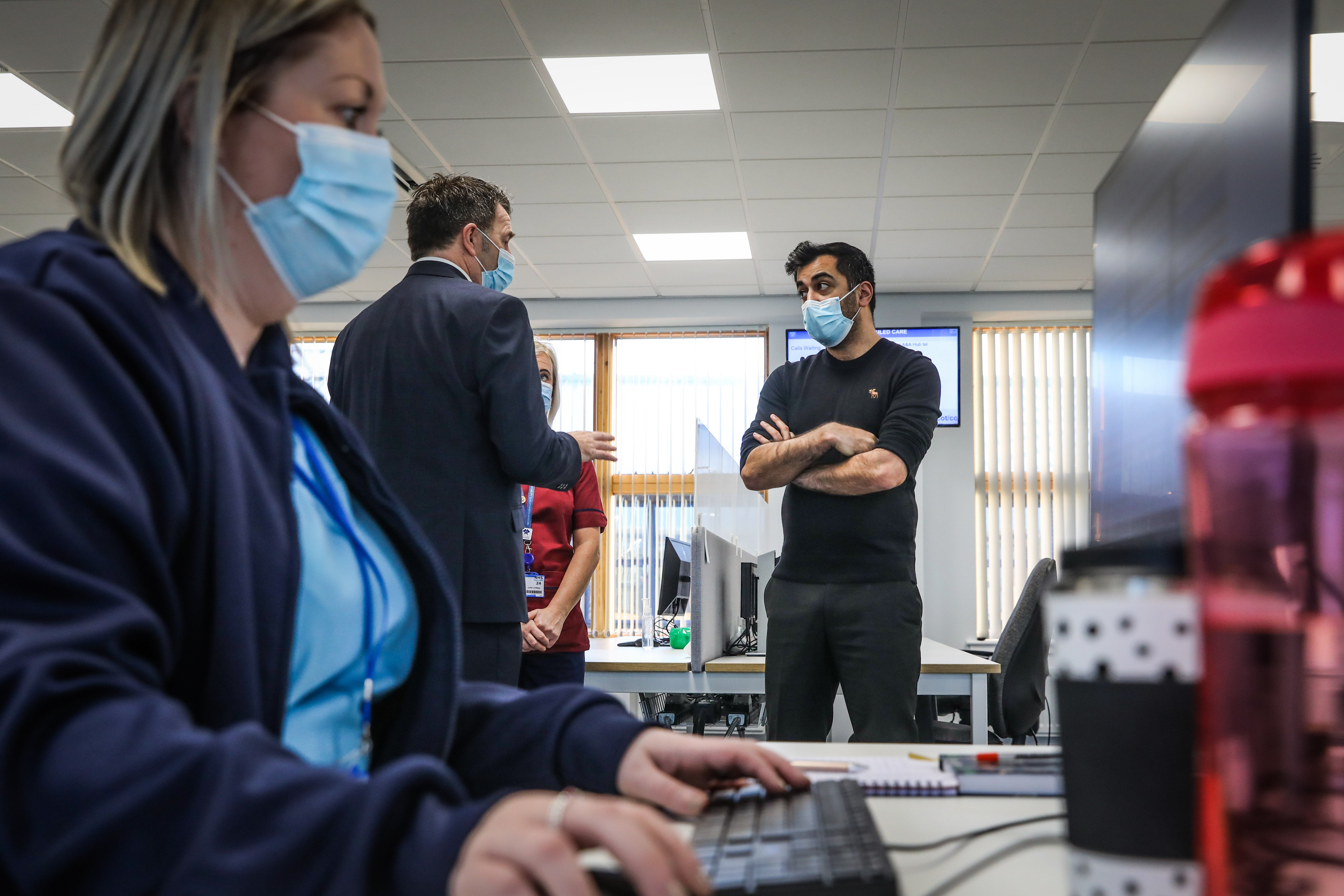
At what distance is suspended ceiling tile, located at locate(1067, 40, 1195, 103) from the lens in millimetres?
3396

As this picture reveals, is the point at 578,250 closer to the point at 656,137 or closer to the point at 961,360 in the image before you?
the point at 656,137

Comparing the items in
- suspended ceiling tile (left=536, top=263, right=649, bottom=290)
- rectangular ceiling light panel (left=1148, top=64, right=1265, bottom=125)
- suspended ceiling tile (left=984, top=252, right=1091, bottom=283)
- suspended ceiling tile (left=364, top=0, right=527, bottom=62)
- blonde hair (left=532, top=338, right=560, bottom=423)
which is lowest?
rectangular ceiling light panel (left=1148, top=64, right=1265, bottom=125)

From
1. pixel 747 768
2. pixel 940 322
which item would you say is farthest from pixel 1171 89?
pixel 940 322

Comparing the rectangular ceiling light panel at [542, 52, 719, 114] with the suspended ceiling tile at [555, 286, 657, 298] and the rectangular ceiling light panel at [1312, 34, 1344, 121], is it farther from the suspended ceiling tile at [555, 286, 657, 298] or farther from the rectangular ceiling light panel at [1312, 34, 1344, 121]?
the suspended ceiling tile at [555, 286, 657, 298]

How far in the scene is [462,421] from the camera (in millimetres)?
1863

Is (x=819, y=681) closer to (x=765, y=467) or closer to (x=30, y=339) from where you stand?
(x=765, y=467)

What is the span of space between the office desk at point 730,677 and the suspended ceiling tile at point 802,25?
83.5 inches

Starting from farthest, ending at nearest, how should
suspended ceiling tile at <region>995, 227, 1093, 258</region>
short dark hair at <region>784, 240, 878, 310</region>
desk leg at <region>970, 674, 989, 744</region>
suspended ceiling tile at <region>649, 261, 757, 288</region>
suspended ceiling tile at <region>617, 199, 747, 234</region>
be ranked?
suspended ceiling tile at <region>649, 261, 757, 288</region> < suspended ceiling tile at <region>995, 227, 1093, 258</region> < suspended ceiling tile at <region>617, 199, 747, 234</region> < short dark hair at <region>784, 240, 878, 310</region> < desk leg at <region>970, 674, 989, 744</region>

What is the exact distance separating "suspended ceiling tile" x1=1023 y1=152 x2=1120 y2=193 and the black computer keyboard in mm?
4172

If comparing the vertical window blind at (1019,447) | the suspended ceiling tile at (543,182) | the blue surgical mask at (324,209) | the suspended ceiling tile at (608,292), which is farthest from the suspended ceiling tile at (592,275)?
the blue surgical mask at (324,209)

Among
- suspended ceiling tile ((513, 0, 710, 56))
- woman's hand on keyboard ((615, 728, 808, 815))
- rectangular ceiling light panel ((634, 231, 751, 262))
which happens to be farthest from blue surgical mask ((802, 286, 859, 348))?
rectangular ceiling light panel ((634, 231, 751, 262))

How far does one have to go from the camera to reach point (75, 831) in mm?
395

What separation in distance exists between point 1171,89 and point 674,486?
233 inches

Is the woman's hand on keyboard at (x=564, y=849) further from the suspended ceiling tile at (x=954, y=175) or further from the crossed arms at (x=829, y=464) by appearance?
the suspended ceiling tile at (x=954, y=175)
